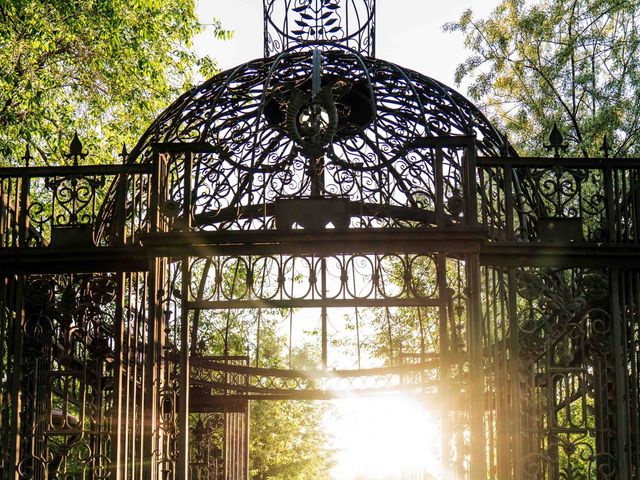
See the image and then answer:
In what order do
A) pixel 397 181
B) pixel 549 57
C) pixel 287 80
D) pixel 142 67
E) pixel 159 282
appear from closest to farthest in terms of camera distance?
1. pixel 159 282
2. pixel 397 181
3. pixel 287 80
4. pixel 142 67
5. pixel 549 57

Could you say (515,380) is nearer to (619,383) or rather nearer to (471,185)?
(619,383)

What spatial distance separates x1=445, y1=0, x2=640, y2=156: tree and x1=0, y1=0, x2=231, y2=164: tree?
21.8ft

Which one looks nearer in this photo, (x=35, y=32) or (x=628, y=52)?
(x=35, y=32)

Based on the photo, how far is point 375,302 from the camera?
23.7 ft

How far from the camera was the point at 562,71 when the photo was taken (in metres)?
19.0

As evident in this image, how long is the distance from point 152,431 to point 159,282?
1.14m

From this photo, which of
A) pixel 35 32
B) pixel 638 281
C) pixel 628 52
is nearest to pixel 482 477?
pixel 638 281

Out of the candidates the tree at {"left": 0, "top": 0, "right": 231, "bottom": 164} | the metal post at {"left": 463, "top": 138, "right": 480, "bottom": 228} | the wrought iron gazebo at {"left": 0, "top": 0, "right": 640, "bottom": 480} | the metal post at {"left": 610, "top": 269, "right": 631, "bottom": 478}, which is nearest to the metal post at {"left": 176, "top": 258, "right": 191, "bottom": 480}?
the wrought iron gazebo at {"left": 0, "top": 0, "right": 640, "bottom": 480}

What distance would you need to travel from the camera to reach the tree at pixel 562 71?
17234 millimetres

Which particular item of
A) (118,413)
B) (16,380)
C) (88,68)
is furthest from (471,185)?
(88,68)

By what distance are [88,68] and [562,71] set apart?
9288 mm

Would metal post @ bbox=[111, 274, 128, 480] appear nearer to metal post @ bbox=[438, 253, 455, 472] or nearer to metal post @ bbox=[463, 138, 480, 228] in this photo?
metal post @ bbox=[438, 253, 455, 472]

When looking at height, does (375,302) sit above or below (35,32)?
below

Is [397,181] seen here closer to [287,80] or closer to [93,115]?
[287,80]
